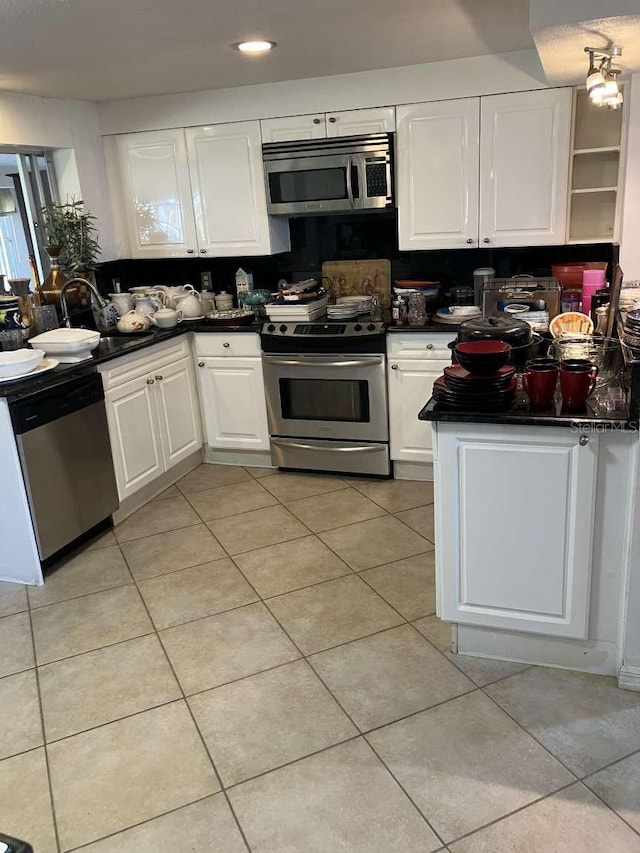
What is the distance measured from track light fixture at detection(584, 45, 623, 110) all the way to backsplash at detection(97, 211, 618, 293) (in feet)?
5.10

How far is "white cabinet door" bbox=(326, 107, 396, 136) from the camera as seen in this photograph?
389cm

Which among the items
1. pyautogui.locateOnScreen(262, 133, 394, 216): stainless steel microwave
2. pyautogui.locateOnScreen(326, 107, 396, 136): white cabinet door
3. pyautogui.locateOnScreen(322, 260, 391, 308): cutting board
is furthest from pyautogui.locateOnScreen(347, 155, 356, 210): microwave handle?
pyautogui.locateOnScreen(322, 260, 391, 308): cutting board

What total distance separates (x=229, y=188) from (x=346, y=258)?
0.85 m

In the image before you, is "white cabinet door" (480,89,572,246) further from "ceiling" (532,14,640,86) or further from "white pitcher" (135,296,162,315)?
"white pitcher" (135,296,162,315)

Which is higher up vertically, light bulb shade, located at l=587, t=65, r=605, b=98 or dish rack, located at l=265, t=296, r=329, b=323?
light bulb shade, located at l=587, t=65, r=605, b=98

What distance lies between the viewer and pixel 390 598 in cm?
292

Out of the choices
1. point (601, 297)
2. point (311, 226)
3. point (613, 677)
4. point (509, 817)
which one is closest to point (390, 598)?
point (613, 677)

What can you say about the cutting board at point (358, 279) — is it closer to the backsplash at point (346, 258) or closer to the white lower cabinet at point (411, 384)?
the backsplash at point (346, 258)

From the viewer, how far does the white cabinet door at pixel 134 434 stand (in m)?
3.67

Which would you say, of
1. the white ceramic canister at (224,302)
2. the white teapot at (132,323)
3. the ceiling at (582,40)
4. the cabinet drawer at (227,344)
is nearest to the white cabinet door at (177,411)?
the cabinet drawer at (227,344)

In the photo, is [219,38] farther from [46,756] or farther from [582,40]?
[46,756]

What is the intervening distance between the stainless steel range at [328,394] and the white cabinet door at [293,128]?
1.08 meters

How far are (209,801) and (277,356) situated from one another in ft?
8.72

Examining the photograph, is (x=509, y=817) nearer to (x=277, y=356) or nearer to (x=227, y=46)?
(x=277, y=356)
